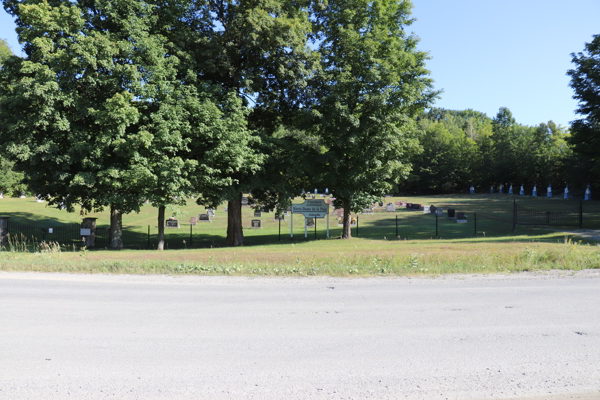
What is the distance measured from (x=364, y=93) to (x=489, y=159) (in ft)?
221

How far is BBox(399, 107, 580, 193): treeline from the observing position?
73938 millimetres

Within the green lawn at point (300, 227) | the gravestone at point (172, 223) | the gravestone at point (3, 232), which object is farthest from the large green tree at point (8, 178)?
the gravestone at point (3, 232)

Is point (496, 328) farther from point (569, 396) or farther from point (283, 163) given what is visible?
point (283, 163)

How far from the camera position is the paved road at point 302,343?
15.3 feet

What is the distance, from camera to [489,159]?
8575cm

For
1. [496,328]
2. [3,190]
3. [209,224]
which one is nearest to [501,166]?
[209,224]

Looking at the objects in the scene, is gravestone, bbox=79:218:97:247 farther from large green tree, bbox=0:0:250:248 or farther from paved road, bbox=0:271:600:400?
paved road, bbox=0:271:600:400

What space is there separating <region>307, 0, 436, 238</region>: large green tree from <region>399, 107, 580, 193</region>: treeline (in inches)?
1813

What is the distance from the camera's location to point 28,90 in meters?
20.4

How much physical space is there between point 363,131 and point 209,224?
67.4 feet

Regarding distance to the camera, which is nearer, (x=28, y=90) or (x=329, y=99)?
(x=28, y=90)

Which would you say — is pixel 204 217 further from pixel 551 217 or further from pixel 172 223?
pixel 551 217

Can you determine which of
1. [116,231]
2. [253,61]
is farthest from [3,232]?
[253,61]

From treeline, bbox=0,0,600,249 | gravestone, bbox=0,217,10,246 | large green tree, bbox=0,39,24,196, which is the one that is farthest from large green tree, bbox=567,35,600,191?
large green tree, bbox=0,39,24,196
